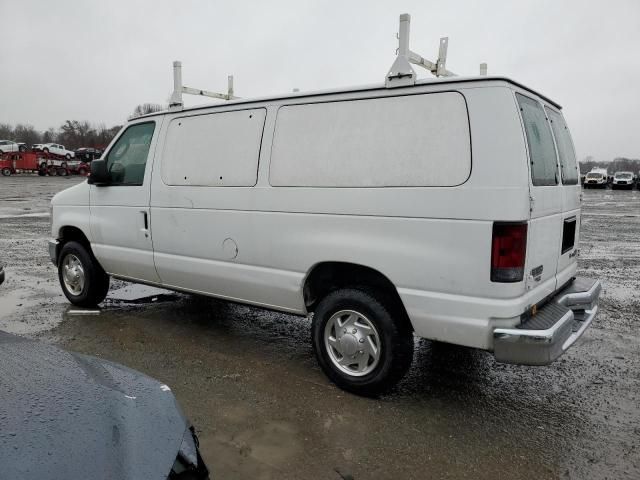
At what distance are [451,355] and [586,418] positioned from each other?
52.4 inches

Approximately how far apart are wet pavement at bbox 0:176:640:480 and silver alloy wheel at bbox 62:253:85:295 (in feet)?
0.83

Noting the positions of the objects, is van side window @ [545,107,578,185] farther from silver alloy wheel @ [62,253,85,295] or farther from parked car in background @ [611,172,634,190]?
parked car in background @ [611,172,634,190]

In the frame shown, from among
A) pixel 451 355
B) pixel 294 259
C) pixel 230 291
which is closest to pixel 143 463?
pixel 294 259

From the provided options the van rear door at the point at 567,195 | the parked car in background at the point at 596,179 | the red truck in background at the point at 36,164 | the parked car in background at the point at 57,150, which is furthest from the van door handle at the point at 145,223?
the parked car in background at the point at 57,150

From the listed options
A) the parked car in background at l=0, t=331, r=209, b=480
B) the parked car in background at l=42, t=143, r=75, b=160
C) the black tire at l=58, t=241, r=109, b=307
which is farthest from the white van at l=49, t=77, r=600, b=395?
the parked car in background at l=42, t=143, r=75, b=160

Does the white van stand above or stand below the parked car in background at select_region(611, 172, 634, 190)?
below

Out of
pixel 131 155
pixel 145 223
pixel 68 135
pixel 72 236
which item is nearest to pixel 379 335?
pixel 145 223

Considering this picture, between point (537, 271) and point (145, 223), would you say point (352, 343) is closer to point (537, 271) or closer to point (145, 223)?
point (537, 271)

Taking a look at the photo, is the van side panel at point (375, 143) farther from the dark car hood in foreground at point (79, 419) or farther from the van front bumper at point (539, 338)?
the dark car hood in foreground at point (79, 419)

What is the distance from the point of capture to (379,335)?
3582 millimetres

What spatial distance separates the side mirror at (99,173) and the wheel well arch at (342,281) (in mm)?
2765

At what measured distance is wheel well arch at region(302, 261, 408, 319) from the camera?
367 cm

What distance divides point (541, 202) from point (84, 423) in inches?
115

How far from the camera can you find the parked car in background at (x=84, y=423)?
152 centimetres
